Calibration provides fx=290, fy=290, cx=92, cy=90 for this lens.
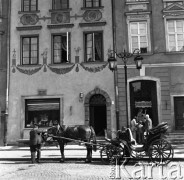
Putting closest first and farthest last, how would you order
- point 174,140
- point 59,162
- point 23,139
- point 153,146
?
1. point 153,146
2. point 59,162
3. point 174,140
4. point 23,139

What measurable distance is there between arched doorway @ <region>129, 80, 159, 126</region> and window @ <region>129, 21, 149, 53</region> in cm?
234

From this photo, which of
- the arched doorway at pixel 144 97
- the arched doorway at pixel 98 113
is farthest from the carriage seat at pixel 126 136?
the arched doorway at pixel 98 113

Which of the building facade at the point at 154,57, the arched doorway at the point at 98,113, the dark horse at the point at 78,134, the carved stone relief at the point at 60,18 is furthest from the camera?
the carved stone relief at the point at 60,18

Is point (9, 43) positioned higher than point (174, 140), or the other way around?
point (9, 43)

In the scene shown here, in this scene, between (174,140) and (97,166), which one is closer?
(97,166)

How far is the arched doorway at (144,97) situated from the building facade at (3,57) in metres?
8.46

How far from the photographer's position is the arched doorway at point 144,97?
1889 cm

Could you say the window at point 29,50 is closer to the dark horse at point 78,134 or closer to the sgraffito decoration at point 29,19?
the sgraffito decoration at point 29,19

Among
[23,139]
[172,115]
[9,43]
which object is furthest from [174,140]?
[9,43]

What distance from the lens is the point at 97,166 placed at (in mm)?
10578

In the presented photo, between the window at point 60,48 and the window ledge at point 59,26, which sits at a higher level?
the window ledge at point 59,26

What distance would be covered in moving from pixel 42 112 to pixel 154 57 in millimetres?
8280

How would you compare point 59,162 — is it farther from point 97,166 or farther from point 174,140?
point 174,140

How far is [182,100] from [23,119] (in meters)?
10.5
